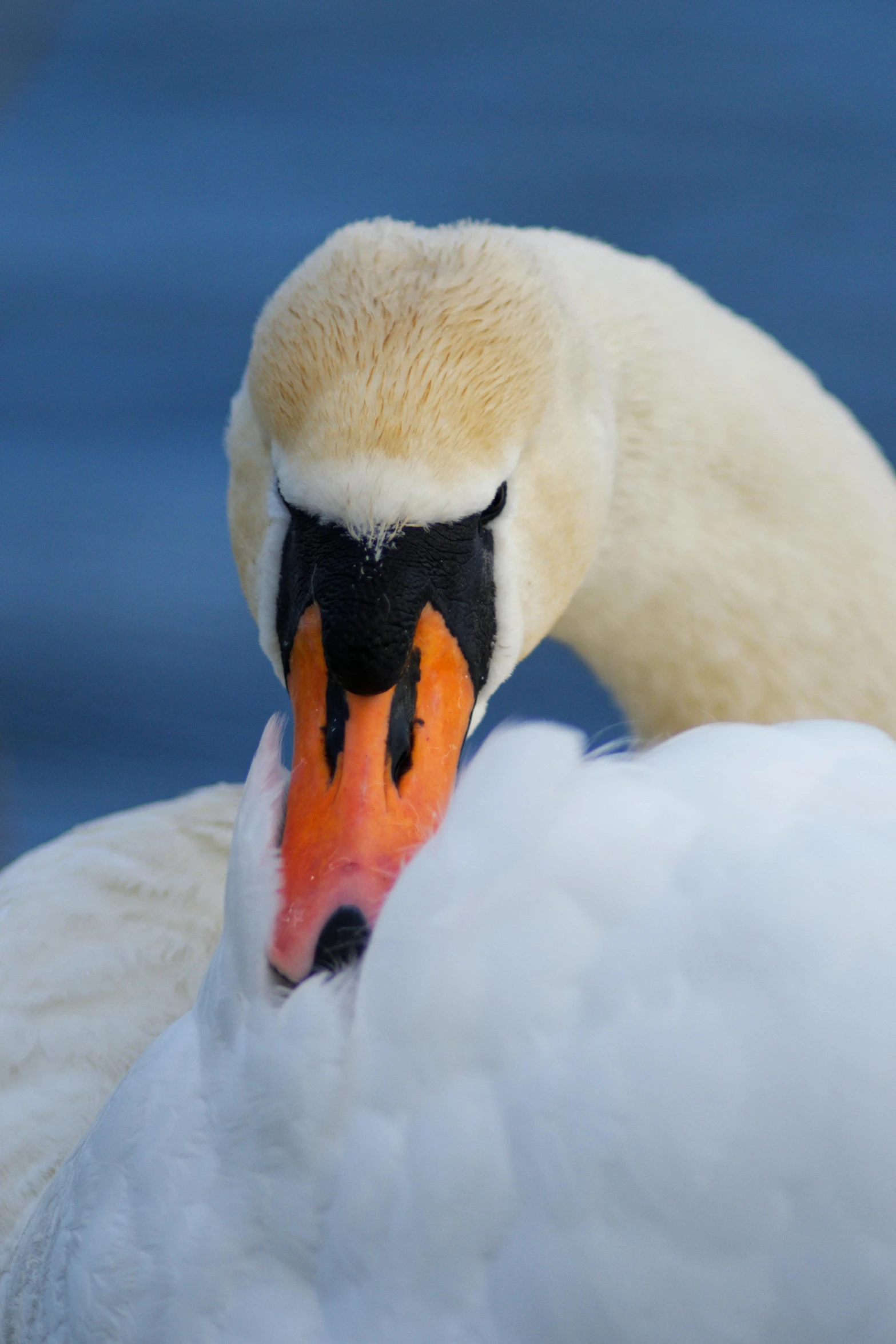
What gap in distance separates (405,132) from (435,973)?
4463 millimetres

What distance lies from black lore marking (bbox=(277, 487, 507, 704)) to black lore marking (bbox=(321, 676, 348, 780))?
0.03 ft

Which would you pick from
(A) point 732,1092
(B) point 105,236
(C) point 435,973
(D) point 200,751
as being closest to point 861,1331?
(A) point 732,1092

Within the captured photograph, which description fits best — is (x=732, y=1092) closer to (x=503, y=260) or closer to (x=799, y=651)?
(x=503, y=260)

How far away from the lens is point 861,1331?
52.3 inches

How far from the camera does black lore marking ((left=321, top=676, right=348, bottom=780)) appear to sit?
6.33 ft

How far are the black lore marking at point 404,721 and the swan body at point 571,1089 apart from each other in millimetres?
355

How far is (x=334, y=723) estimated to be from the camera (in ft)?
6.42

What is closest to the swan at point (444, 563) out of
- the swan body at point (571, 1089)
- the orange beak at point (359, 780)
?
the orange beak at point (359, 780)

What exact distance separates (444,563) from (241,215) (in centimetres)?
332

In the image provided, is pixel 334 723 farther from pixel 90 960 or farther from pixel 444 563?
pixel 90 960

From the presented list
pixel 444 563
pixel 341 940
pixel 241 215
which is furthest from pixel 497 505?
pixel 241 215

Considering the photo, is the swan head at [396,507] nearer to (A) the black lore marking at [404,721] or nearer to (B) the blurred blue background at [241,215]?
(A) the black lore marking at [404,721]

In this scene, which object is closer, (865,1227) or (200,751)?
(865,1227)

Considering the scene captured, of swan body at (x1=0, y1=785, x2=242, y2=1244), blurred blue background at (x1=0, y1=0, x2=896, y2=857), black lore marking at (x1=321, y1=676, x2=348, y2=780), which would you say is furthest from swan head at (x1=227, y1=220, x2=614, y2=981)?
blurred blue background at (x1=0, y1=0, x2=896, y2=857)
